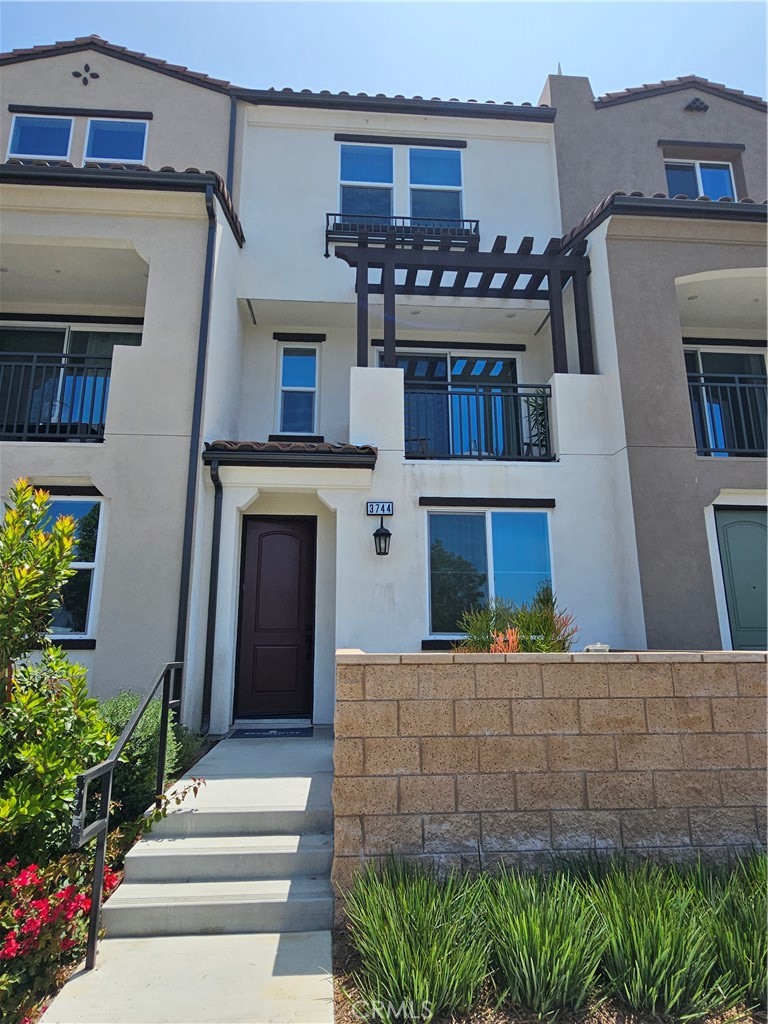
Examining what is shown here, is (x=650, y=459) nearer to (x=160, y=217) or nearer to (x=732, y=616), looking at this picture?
(x=732, y=616)

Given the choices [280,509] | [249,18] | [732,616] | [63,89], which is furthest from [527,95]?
[732,616]

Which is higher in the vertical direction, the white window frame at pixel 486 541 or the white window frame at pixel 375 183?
the white window frame at pixel 375 183

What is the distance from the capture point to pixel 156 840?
4.39 metres

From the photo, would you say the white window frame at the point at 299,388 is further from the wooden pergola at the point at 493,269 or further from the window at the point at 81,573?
the window at the point at 81,573

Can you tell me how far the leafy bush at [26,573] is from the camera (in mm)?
3857

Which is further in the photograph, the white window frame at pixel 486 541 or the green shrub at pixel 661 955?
the white window frame at pixel 486 541

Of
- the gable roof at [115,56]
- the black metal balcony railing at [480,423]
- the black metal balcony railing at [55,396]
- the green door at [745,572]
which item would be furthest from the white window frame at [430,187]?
the green door at [745,572]

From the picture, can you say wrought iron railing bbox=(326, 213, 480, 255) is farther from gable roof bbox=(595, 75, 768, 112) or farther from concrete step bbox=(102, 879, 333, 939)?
concrete step bbox=(102, 879, 333, 939)

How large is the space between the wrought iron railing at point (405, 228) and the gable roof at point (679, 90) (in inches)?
155

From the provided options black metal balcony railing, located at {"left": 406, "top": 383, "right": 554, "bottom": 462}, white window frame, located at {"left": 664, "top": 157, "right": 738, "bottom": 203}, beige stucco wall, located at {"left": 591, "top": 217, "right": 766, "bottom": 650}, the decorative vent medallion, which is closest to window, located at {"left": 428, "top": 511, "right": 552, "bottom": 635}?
black metal balcony railing, located at {"left": 406, "top": 383, "right": 554, "bottom": 462}

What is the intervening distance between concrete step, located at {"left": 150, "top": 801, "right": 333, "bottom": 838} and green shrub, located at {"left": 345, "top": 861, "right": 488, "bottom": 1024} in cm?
91

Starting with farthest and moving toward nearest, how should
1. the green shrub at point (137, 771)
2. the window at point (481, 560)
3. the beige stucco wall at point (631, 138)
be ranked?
1. the beige stucco wall at point (631, 138)
2. the window at point (481, 560)
3. the green shrub at point (137, 771)

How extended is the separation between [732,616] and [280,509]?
6456 millimetres

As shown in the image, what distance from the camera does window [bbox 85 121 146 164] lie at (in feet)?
33.8
